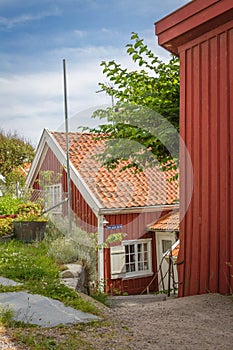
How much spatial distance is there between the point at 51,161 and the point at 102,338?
1057 cm

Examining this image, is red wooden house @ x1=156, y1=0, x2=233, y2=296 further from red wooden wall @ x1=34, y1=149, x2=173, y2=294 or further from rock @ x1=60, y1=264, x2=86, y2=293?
red wooden wall @ x1=34, y1=149, x2=173, y2=294

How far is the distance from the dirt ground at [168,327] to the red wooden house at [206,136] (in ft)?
1.98

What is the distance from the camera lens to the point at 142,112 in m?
8.94

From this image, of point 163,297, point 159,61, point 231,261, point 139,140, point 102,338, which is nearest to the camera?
point 102,338

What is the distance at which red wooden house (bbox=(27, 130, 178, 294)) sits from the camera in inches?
464

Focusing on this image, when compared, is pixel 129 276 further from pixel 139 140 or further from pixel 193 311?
pixel 193 311

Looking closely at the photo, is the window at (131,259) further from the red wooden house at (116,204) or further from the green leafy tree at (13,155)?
the green leafy tree at (13,155)

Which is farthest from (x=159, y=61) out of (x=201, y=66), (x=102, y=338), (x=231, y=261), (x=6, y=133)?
(x=6, y=133)

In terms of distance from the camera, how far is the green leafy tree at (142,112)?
28.3 ft

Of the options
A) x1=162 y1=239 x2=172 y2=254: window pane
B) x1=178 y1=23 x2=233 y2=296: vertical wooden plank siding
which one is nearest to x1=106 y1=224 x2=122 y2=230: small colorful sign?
x1=162 y1=239 x2=172 y2=254: window pane

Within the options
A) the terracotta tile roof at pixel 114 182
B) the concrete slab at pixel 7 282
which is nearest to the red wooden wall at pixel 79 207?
the terracotta tile roof at pixel 114 182

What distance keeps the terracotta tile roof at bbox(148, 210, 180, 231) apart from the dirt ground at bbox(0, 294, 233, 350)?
691cm

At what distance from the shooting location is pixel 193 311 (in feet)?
14.9

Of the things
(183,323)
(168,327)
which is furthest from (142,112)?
(168,327)
